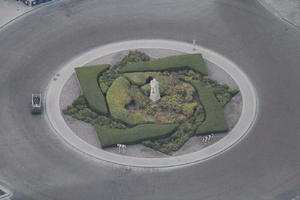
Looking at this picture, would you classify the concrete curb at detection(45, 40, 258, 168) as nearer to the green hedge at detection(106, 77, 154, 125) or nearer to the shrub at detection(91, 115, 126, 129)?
the shrub at detection(91, 115, 126, 129)

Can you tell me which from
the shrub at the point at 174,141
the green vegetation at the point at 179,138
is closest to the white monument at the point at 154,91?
the green vegetation at the point at 179,138

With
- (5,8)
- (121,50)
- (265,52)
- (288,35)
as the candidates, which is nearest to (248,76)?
(265,52)

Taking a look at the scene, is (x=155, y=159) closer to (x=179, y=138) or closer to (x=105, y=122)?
(x=179, y=138)

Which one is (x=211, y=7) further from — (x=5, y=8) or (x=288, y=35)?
(x=5, y=8)

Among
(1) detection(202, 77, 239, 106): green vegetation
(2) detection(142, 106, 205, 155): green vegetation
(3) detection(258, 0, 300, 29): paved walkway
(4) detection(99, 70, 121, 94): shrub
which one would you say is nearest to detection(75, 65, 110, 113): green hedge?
(4) detection(99, 70, 121, 94): shrub

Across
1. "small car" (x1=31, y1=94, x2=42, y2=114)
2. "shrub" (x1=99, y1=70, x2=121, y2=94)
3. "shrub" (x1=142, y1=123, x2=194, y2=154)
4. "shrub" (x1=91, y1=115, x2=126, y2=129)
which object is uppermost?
"shrub" (x1=99, y1=70, x2=121, y2=94)

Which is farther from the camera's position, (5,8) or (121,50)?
(5,8)
